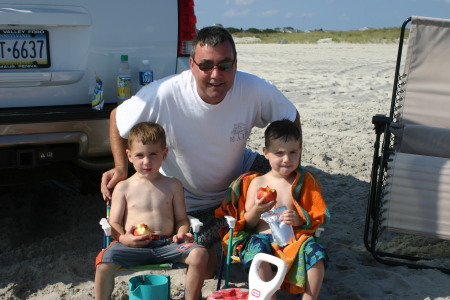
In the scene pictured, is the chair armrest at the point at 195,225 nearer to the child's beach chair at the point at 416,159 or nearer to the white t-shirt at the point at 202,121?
the white t-shirt at the point at 202,121

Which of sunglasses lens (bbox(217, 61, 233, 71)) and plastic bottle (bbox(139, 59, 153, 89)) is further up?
sunglasses lens (bbox(217, 61, 233, 71))

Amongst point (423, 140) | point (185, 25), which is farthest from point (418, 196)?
point (185, 25)

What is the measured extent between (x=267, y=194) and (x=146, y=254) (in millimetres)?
655

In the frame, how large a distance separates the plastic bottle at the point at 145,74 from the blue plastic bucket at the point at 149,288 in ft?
4.35

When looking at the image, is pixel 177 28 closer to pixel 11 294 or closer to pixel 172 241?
pixel 172 241

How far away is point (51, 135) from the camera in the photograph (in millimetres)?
3418

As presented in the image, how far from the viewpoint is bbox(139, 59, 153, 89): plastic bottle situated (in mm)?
3773

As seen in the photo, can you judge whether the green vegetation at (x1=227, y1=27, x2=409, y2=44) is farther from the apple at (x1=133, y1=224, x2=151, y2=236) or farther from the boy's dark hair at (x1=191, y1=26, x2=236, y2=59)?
the apple at (x1=133, y1=224, x2=151, y2=236)

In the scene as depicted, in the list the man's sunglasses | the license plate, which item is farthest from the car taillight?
the license plate

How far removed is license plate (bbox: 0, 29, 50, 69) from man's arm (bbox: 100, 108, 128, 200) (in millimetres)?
530

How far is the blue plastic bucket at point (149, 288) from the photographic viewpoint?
2830 mm

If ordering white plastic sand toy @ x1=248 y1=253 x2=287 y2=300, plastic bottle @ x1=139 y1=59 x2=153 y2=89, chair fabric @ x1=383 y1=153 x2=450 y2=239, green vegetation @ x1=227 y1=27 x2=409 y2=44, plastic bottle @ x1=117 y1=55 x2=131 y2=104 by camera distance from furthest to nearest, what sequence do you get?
green vegetation @ x1=227 y1=27 x2=409 y2=44 → plastic bottle @ x1=139 y1=59 x2=153 y2=89 → plastic bottle @ x1=117 y1=55 x2=131 y2=104 → chair fabric @ x1=383 y1=153 x2=450 y2=239 → white plastic sand toy @ x1=248 y1=253 x2=287 y2=300

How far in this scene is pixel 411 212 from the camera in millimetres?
3549

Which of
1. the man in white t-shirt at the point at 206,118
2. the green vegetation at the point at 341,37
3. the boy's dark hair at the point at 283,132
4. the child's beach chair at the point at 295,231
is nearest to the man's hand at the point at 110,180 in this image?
the man in white t-shirt at the point at 206,118
